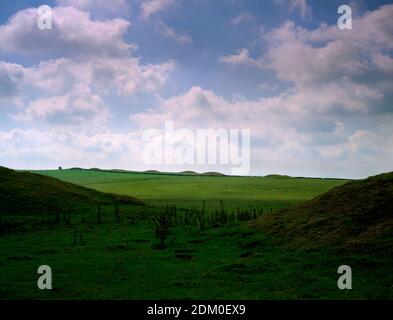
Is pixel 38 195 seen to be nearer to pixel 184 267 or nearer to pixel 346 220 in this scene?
pixel 184 267

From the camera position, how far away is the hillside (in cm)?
2208

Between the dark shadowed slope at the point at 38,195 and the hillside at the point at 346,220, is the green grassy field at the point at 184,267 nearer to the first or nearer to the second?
the hillside at the point at 346,220

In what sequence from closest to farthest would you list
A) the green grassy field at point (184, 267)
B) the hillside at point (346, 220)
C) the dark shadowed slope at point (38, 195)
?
the green grassy field at point (184, 267)
the hillside at point (346, 220)
the dark shadowed slope at point (38, 195)

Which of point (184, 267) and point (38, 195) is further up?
point (38, 195)

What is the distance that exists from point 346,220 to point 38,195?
126ft

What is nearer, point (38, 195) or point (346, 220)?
point (346, 220)

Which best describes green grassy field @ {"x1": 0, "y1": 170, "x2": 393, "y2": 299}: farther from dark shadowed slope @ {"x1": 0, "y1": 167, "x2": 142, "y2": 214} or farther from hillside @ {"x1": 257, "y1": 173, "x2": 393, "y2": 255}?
dark shadowed slope @ {"x1": 0, "y1": 167, "x2": 142, "y2": 214}

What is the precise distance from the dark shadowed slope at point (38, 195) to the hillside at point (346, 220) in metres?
27.2

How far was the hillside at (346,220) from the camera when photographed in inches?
869

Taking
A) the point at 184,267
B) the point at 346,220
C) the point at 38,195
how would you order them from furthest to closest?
the point at 38,195 → the point at 346,220 → the point at 184,267

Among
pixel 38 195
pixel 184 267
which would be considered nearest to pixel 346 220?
pixel 184 267

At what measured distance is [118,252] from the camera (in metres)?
24.9

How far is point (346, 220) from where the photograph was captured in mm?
25125

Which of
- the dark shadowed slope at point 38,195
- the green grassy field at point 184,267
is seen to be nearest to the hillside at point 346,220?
the green grassy field at point 184,267
